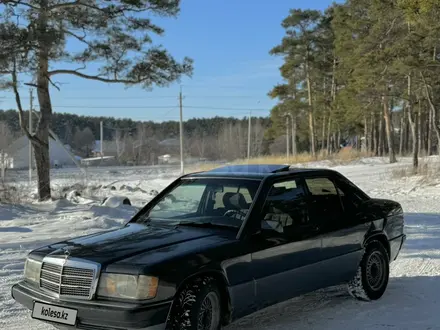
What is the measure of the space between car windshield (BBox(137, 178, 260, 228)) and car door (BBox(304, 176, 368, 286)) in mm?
782

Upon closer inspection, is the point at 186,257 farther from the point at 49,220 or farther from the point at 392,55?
the point at 392,55

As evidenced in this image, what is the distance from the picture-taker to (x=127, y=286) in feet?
11.6

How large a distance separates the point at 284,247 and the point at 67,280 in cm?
188

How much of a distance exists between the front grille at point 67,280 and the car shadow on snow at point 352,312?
148 centimetres

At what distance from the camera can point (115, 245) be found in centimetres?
402

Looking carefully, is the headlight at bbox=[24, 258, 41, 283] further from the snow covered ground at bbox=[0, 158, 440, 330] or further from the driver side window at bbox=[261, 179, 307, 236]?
the driver side window at bbox=[261, 179, 307, 236]

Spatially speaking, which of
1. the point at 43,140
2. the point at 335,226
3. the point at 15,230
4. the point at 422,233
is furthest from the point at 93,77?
the point at 335,226

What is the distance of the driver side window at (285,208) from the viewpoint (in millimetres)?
4480

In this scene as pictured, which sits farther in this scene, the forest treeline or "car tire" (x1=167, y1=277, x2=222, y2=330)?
the forest treeline

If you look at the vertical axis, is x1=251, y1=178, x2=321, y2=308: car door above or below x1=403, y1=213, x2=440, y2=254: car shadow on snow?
above

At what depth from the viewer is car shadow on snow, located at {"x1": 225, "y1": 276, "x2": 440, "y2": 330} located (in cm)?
454

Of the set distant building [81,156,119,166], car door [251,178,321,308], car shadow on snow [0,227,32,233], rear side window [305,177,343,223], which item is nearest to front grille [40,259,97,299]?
car door [251,178,321,308]

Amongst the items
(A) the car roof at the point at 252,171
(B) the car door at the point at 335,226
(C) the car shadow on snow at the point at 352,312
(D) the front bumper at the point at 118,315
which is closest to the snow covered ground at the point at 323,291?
(C) the car shadow on snow at the point at 352,312

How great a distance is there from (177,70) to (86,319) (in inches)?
524
